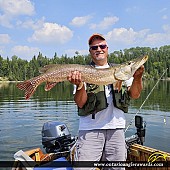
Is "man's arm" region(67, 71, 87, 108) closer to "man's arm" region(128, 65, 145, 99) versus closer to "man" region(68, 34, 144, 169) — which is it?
"man" region(68, 34, 144, 169)

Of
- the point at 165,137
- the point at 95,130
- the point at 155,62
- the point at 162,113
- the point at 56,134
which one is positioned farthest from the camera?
the point at 155,62

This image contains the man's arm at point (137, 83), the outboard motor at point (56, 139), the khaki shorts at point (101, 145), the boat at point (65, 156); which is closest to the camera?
the khaki shorts at point (101, 145)

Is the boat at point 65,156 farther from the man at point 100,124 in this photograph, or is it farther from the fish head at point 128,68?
the fish head at point 128,68

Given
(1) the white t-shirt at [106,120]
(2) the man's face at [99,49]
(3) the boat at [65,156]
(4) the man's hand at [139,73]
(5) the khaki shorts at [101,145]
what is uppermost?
(2) the man's face at [99,49]

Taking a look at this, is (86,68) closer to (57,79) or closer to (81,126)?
(57,79)

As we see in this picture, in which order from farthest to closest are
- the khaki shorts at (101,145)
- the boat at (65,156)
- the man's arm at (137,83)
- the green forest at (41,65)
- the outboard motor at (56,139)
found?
1. the green forest at (41,65)
2. the outboard motor at (56,139)
3. the boat at (65,156)
4. the man's arm at (137,83)
5. the khaki shorts at (101,145)

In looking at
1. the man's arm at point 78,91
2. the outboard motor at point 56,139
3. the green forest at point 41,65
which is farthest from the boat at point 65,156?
the green forest at point 41,65

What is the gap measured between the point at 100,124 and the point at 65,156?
2008 mm

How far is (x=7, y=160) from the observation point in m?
8.52

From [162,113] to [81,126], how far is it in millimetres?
15672

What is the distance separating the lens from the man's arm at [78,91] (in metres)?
3.24

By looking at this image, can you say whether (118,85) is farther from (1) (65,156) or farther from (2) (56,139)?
(2) (56,139)

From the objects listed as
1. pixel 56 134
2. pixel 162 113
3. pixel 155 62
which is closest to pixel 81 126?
pixel 56 134

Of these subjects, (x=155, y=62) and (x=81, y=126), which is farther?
(x=155, y=62)
